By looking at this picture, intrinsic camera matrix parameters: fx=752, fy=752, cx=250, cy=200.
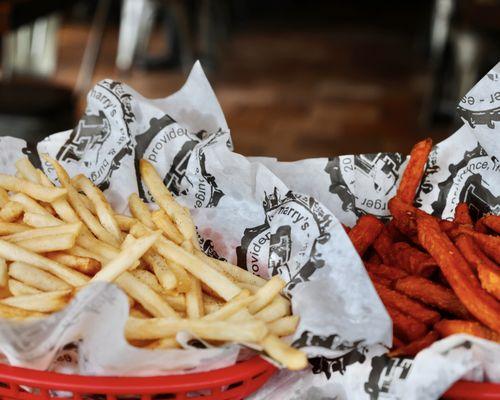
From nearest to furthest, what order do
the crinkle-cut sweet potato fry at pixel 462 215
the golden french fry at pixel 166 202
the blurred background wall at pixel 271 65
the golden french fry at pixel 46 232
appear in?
the golden french fry at pixel 46 232 < the golden french fry at pixel 166 202 < the crinkle-cut sweet potato fry at pixel 462 215 < the blurred background wall at pixel 271 65

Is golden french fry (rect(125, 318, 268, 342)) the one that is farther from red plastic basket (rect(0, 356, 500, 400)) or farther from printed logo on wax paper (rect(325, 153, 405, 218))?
printed logo on wax paper (rect(325, 153, 405, 218))

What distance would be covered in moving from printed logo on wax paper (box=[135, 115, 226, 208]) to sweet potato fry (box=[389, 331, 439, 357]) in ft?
1.93

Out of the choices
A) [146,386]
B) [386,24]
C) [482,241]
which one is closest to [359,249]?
[482,241]

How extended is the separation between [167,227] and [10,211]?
315mm

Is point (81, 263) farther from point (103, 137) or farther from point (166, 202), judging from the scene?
point (103, 137)

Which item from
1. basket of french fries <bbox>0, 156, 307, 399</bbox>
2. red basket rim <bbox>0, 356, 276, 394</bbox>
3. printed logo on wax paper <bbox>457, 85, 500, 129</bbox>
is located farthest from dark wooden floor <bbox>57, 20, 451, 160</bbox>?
red basket rim <bbox>0, 356, 276, 394</bbox>

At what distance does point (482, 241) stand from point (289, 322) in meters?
0.42

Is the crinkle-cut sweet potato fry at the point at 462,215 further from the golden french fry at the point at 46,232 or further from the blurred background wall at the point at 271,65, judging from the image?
the blurred background wall at the point at 271,65

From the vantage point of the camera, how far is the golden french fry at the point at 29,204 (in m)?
1.50

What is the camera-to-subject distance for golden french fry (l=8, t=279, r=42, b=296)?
1.30 metres

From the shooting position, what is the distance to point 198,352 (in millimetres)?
1186

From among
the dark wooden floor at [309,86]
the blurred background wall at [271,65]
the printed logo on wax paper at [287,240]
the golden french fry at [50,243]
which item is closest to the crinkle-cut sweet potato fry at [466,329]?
the printed logo on wax paper at [287,240]

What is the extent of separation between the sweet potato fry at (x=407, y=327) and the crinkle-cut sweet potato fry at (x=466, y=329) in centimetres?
3

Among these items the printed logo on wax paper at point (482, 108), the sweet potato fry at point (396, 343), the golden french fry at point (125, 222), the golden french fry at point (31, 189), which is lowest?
the sweet potato fry at point (396, 343)
